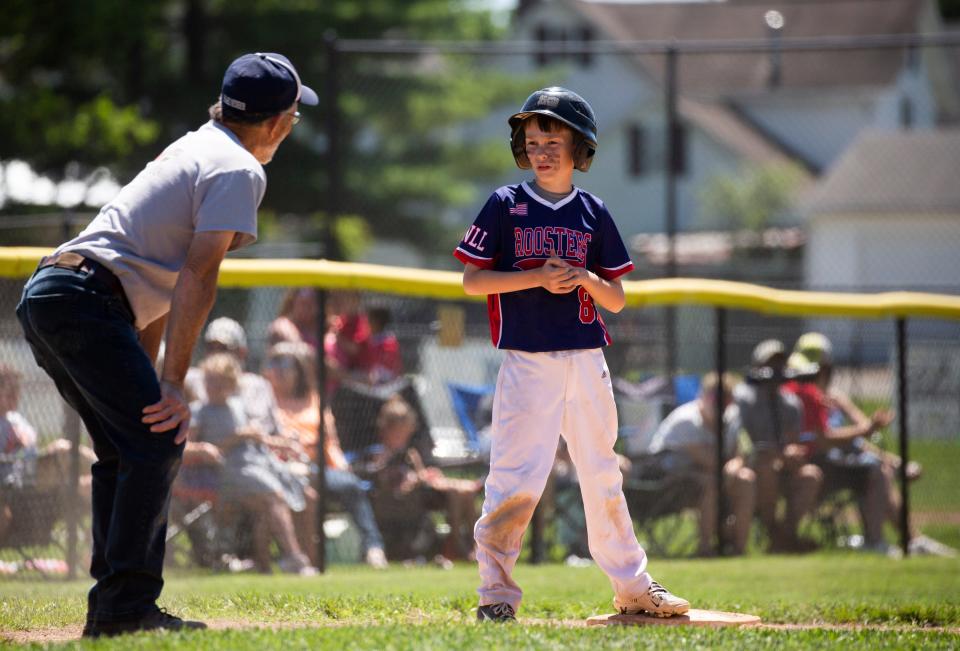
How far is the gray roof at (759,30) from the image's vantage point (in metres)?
33.3

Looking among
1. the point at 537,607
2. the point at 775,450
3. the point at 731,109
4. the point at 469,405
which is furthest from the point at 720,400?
the point at 731,109

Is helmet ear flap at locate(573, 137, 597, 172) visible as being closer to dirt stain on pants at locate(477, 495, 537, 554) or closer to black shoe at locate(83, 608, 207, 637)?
dirt stain on pants at locate(477, 495, 537, 554)

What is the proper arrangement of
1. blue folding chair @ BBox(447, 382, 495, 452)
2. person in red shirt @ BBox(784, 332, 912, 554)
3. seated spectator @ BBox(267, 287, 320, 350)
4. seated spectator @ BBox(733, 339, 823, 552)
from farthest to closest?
person in red shirt @ BBox(784, 332, 912, 554), seated spectator @ BBox(733, 339, 823, 552), blue folding chair @ BBox(447, 382, 495, 452), seated spectator @ BBox(267, 287, 320, 350)

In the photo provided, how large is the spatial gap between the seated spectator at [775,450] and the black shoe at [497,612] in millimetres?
4411

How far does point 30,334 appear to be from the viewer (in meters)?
4.26

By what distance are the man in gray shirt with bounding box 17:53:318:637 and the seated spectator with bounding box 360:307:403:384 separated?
12.9ft

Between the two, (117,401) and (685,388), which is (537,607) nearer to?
(117,401)

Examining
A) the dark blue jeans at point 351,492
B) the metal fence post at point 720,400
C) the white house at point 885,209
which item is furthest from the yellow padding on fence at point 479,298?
the white house at point 885,209

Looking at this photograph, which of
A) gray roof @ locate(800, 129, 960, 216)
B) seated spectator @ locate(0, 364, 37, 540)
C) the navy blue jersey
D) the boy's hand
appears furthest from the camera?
gray roof @ locate(800, 129, 960, 216)

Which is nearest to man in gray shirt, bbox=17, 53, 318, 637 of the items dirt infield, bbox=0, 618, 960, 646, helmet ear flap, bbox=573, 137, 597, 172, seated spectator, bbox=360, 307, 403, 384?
dirt infield, bbox=0, 618, 960, 646

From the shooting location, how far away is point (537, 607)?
18.1ft

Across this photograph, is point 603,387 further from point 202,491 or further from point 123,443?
point 202,491

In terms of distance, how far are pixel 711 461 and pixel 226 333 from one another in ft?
11.2

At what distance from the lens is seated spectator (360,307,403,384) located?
27.2 feet
